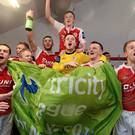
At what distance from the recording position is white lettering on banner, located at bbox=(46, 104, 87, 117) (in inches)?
67.8

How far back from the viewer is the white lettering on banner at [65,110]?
1722 mm

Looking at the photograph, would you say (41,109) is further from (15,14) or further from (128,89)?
(15,14)

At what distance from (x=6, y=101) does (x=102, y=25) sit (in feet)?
10.9

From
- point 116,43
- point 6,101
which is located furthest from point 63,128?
point 116,43

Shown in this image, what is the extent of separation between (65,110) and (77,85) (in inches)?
5.8

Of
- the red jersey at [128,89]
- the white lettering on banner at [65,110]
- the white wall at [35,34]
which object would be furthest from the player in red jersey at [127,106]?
the white wall at [35,34]

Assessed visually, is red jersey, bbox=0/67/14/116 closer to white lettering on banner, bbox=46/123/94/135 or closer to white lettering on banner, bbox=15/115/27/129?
white lettering on banner, bbox=15/115/27/129

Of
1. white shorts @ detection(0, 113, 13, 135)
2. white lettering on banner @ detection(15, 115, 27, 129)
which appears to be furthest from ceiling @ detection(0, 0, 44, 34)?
white lettering on banner @ detection(15, 115, 27, 129)

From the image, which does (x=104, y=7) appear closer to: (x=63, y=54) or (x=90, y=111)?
(x=63, y=54)

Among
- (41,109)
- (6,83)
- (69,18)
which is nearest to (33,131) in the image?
(41,109)

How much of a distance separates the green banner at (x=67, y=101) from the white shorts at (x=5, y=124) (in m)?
0.11

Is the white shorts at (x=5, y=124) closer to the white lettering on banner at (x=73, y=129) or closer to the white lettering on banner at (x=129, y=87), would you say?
the white lettering on banner at (x=73, y=129)

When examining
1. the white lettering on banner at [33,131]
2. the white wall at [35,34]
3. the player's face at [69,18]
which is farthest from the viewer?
the white wall at [35,34]

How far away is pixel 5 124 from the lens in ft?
6.83
